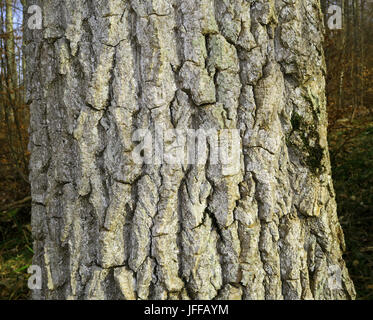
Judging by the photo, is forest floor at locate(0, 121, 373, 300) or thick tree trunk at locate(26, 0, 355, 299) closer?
thick tree trunk at locate(26, 0, 355, 299)

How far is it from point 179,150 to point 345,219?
2.91 meters

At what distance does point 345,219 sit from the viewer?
351 centimetres

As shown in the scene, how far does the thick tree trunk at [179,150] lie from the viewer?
125 centimetres

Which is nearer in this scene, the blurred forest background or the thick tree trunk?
the thick tree trunk

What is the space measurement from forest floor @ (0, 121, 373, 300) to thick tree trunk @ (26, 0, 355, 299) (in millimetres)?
1802

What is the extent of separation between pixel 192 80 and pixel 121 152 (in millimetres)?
381

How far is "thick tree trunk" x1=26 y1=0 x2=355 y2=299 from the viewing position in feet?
4.09

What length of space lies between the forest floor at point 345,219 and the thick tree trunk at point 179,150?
1802 millimetres

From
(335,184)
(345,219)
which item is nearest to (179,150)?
(345,219)

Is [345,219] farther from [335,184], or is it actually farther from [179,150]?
[179,150]

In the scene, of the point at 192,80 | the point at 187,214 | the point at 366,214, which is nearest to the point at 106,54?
the point at 192,80

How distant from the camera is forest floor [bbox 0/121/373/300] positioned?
2.99m

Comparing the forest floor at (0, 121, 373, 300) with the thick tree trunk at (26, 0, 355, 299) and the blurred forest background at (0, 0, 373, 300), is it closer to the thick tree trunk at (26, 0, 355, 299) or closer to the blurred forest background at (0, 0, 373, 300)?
the blurred forest background at (0, 0, 373, 300)

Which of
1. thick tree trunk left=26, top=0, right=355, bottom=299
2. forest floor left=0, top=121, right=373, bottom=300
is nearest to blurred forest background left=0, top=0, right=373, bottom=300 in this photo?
forest floor left=0, top=121, right=373, bottom=300
